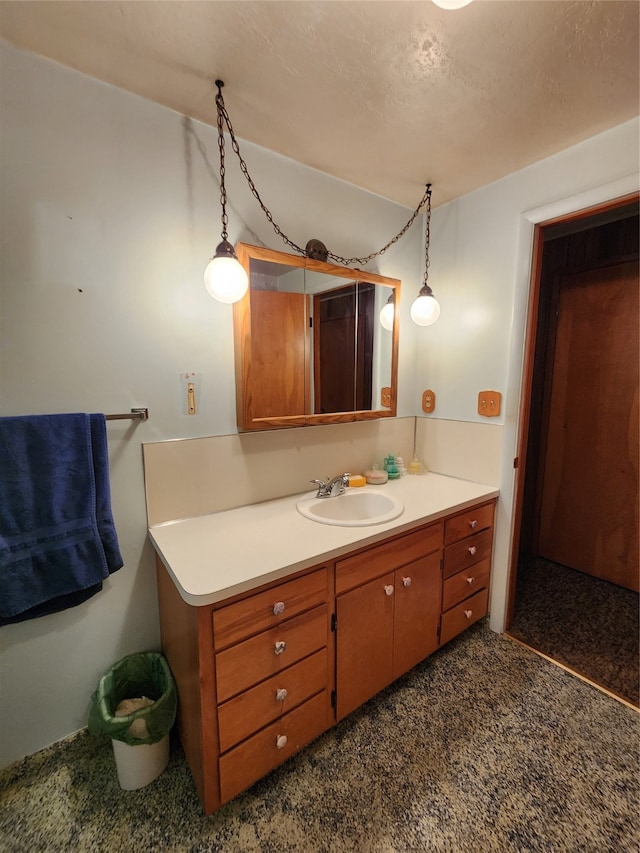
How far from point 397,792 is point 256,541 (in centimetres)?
95

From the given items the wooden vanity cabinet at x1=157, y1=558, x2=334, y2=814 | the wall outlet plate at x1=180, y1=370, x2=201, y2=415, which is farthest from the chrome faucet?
the wall outlet plate at x1=180, y1=370, x2=201, y2=415

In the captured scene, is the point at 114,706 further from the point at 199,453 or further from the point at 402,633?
the point at 402,633

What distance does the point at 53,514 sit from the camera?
3.70ft

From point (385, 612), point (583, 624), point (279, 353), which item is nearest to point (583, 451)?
point (583, 624)

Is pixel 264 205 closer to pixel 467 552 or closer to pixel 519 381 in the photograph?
pixel 519 381

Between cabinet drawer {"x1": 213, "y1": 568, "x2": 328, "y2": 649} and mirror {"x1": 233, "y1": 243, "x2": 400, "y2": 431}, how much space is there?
0.67 metres

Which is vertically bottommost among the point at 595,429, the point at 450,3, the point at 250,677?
the point at 250,677

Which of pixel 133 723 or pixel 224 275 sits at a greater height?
pixel 224 275

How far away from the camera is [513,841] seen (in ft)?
3.47

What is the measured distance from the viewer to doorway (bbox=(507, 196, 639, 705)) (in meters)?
2.05

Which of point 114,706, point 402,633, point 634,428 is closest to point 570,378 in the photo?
point 634,428

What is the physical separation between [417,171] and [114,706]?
8.52 ft

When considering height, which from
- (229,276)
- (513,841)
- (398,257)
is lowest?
(513,841)

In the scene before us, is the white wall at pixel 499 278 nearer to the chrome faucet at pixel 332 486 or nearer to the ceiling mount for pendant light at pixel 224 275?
the chrome faucet at pixel 332 486
